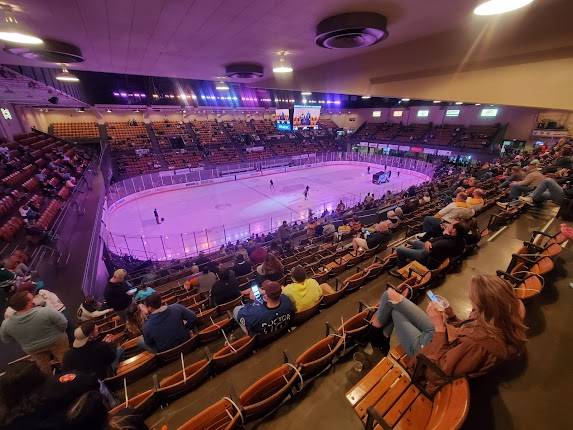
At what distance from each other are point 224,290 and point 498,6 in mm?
4544

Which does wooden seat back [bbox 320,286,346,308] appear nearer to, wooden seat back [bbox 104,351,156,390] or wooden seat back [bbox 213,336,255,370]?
wooden seat back [bbox 213,336,255,370]

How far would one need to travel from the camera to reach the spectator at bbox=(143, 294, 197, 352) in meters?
2.88

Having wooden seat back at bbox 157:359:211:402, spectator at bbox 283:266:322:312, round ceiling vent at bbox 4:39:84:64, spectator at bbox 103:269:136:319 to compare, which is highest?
round ceiling vent at bbox 4:39:84:64

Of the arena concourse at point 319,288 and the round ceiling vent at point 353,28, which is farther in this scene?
the round ceiling vent at point 353,28

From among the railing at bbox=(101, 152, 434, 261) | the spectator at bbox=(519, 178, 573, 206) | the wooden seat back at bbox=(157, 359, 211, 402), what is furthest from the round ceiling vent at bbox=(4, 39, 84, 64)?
the spectator at bbox=(519, 178, 573, 206)

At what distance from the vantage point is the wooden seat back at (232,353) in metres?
2.63

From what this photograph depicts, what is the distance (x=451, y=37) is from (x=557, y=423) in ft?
11.4

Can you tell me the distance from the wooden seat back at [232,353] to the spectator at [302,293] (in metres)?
0.70

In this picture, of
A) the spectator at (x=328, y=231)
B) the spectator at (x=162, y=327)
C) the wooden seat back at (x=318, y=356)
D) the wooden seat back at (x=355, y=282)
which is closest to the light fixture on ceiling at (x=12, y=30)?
the spectator at (x=162, y=327)

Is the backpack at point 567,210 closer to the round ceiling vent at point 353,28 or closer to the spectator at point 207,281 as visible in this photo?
the round ceiling vent at point 353,28

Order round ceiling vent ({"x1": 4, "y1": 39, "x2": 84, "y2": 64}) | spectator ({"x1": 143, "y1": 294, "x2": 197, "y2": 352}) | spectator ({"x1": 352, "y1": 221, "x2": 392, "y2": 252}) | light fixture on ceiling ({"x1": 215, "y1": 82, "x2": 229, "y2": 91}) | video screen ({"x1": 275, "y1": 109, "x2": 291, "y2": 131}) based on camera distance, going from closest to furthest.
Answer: spectator ({"x1": 143, "y1": 294, "x2": 197, "y2": 352}), round ceiling vent ({"x1": 4, "y1": 39, "x2": 84, "y2": 64}), spectator ({"x1": 352, "y1": 221, "x2": 392, "y2": 252}), video screen ({"x1": 275, "y1": 109, "x2": 291, "y2": 131}), light fixture on ceiling ({"x1": 215, "y1": 82, "x2": 229, "y2": 91})

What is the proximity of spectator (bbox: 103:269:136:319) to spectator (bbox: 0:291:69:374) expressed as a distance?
145cm

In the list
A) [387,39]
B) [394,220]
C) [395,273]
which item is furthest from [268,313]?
[394,220]

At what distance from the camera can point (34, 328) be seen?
2.84 metres
